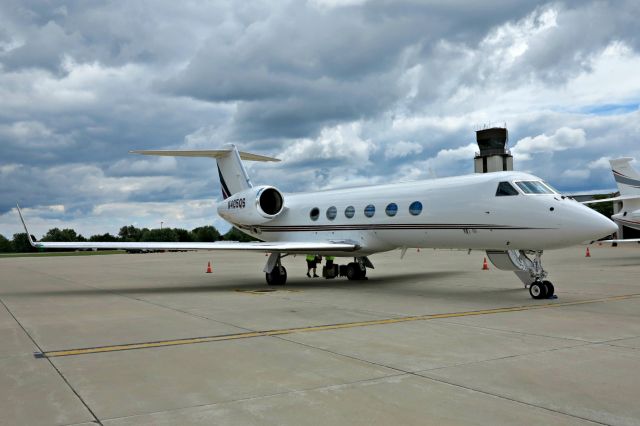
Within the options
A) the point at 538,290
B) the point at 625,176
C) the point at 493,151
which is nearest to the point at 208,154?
the point at 538,290

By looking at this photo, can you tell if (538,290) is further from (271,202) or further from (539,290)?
(271,202)

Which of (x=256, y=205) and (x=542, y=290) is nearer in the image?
(x=542, y=290)

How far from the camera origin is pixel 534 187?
42.4 ft

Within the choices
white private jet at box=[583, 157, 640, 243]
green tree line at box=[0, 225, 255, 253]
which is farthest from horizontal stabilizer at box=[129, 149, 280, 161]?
green tree line at box=[0, 225, 255, 253]

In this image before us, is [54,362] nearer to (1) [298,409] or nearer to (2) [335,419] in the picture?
(1) [298,409]

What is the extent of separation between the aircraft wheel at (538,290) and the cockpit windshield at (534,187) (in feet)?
6.85

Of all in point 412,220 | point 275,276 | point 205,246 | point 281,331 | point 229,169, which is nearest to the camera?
point 281,331

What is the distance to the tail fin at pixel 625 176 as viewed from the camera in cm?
3272

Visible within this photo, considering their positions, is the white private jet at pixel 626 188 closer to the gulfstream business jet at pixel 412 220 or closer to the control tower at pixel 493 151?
the gulfstream business jet at pixel 412 220

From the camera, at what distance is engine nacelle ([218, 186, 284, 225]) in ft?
64.6

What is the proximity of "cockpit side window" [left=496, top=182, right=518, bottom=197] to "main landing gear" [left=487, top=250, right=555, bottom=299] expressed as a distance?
1470mm

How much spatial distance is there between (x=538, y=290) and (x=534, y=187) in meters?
2.38

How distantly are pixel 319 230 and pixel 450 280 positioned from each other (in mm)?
4603

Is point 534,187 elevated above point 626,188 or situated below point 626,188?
below
